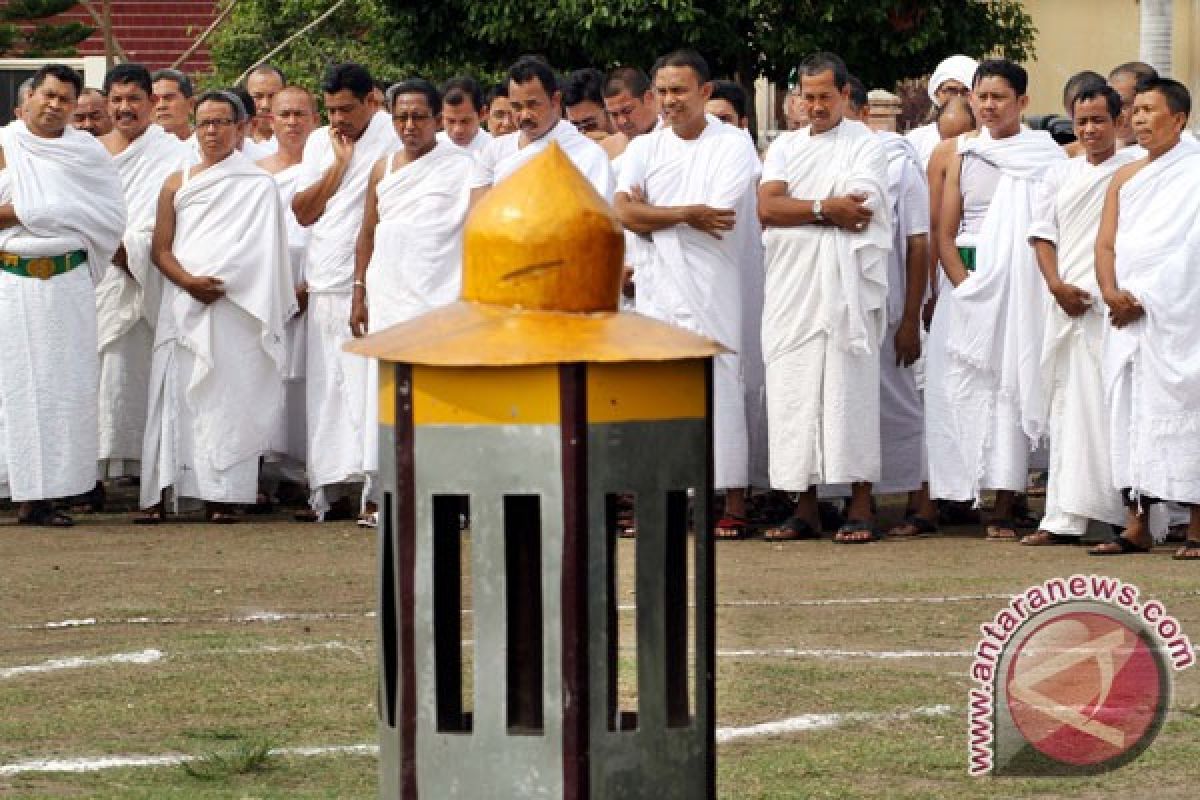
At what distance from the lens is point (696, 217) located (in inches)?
515

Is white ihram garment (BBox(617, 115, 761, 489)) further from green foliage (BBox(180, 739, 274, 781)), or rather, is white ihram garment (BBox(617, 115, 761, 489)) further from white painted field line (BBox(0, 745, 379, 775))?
green foliage (BBox(180, 739, 274, 781))

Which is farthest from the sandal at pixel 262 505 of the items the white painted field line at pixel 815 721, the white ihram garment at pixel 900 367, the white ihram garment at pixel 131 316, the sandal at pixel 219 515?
the white painted field line at pixel 815 721

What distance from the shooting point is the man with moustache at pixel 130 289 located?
14.8 meters

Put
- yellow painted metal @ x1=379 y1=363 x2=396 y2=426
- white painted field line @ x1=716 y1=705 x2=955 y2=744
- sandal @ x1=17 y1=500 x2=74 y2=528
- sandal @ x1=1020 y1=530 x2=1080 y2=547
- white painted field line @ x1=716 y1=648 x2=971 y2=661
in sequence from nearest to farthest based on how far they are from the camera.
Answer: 1. yellow painted metal @ x1=379 y1=363 x2=396 y2=426
2. white painted field line @ x1=716 y1=705 x2=955 y2=744
3. white painted field line @ x1=716 y1=648 x2=971 y2=661
4. sandal @ x1=1020 y1=530 x2=1080 y2=547
5. sandal @ x1=17 y1=500 x2=74 y2=528

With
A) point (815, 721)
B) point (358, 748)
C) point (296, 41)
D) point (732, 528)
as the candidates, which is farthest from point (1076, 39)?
point (358, 748)

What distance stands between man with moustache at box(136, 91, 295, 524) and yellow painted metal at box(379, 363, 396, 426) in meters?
8.58

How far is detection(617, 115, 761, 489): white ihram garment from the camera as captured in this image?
13227 mm

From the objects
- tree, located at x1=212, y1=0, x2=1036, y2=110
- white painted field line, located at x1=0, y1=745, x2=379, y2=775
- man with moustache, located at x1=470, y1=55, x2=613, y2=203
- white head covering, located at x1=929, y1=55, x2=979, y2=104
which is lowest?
white painted field line, located at x1=0, y1=745, x2=379, y2=775

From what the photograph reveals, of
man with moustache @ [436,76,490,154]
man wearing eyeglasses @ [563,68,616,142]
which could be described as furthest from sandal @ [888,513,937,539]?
man wearing eyeglasses @ [563,68,616,142]

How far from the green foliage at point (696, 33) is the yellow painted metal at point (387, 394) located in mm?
24385

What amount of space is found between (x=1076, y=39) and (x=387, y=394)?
146 feet

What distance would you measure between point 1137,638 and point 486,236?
4.50m

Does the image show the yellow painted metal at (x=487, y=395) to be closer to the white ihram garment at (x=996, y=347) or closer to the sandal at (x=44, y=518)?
the white ihram garment at (x=996, y=347)

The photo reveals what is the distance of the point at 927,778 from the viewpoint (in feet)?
24.6
